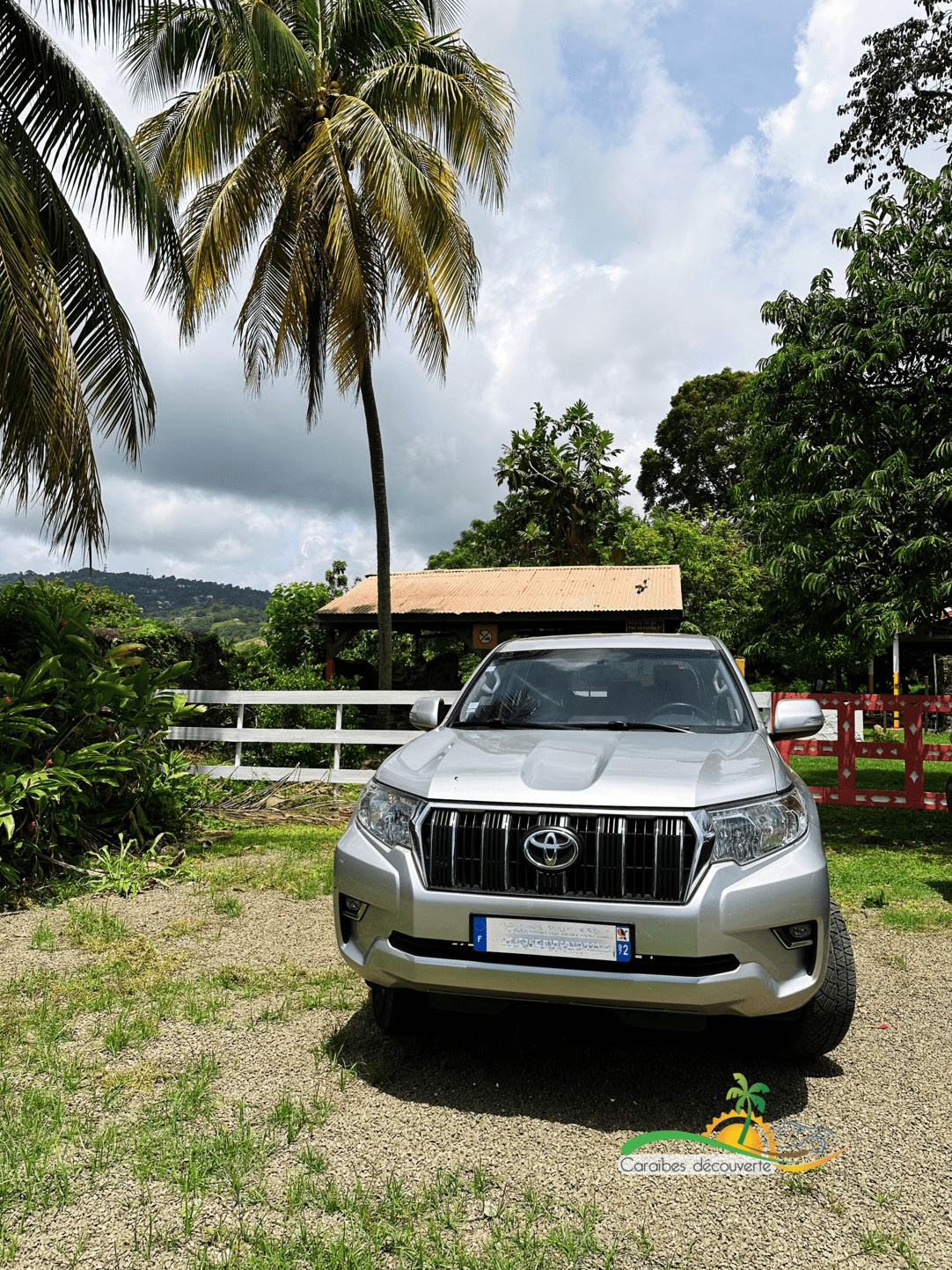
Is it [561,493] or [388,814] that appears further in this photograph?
[561,493]

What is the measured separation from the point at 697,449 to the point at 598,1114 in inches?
1732

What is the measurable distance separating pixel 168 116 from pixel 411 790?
525 inches

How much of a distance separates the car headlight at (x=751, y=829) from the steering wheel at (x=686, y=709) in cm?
95

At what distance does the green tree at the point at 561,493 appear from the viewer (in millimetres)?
28172

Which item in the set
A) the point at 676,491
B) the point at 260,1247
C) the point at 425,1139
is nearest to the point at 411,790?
the point at 425,1139

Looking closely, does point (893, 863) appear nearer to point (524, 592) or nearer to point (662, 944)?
point (662, 944)

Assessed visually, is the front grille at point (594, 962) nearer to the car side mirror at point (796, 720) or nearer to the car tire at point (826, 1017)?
the car tire at point (826, 1017)

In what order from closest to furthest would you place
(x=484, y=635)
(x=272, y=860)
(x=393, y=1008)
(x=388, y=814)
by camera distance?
1. (x=388, y=814)
2. (x=393, y=1008)
3. (x=272, y=860)
4. (x=484, y=635)

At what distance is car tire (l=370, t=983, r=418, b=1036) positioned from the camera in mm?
3363

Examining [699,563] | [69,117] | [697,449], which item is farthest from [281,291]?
[697,449]

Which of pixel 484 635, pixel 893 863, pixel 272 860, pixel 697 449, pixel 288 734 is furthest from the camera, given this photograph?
pixel 697 449

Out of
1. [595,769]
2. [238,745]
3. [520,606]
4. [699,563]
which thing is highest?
[699,563]

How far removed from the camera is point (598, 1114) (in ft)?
9.67

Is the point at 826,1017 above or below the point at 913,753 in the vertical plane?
below
